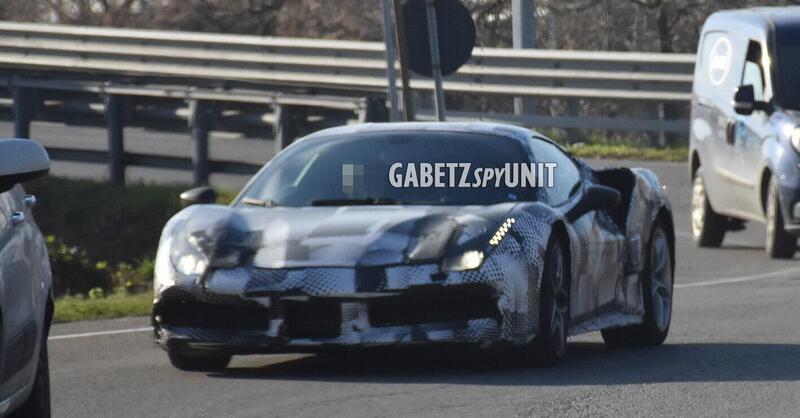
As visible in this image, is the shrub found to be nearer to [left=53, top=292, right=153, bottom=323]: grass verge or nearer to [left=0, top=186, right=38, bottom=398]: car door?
[left=53, top=292, right=153, bottom=323]: grass verge

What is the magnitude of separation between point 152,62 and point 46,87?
5.16m

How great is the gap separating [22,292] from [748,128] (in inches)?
469

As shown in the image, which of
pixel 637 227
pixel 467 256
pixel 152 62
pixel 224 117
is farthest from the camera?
pixel 152 62

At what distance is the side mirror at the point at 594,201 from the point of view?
9820 mm

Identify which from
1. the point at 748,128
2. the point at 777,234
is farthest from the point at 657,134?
the point at 777,234

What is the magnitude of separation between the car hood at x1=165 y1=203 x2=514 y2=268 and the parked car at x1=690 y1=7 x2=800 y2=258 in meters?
7.91

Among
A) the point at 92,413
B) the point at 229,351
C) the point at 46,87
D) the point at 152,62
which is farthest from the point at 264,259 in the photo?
the point at 152,62

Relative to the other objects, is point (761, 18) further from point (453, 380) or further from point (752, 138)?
point (453, 380)

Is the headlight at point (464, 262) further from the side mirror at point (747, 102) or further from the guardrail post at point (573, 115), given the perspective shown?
the guardrail post at point (573, 115)

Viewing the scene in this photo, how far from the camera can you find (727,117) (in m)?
18.0

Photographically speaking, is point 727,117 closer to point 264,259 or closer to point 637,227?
point 637,227

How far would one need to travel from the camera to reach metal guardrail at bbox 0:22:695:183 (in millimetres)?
21078

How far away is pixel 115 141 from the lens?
862 inches

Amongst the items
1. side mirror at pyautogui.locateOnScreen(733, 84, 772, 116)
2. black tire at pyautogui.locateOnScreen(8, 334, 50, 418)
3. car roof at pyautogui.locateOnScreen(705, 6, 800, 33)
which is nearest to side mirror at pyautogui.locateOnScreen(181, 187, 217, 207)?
black tire at pyautogui.locateOnScreen(8, 334, 50, 418)
